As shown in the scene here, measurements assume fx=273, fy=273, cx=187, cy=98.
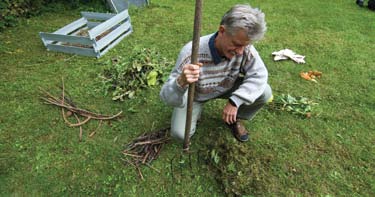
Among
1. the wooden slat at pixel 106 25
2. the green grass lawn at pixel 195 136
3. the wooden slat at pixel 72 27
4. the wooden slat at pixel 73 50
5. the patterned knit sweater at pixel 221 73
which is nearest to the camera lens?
the patterned knit sweater at pixel 221 73

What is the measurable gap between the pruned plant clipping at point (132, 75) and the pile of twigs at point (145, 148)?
0.74 meters

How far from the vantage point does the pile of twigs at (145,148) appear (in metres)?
2.57

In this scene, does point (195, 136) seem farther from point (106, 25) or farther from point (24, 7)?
point (24, 7)

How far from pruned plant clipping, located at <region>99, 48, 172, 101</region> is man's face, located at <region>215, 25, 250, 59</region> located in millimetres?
1587

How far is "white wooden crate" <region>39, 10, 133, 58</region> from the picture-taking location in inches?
158

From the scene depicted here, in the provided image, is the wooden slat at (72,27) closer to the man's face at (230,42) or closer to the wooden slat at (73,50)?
the wooden slat at (73,50)

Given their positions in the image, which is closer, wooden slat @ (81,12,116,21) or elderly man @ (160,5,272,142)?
elderly man @ (160,5,272,142)

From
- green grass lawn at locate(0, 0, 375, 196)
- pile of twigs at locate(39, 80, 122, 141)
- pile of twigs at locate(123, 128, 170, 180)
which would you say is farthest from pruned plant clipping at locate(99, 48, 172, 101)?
pile of twigs at locate(123, 128, 170, 180)

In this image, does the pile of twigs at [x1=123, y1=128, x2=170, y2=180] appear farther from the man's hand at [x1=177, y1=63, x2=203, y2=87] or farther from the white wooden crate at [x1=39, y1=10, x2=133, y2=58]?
the white wooden crate at [x1=39, y1=10, x2=133, y2=58]

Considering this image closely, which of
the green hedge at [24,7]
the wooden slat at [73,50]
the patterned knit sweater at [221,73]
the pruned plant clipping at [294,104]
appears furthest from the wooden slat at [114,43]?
the pruned plant clipping at [294,104]

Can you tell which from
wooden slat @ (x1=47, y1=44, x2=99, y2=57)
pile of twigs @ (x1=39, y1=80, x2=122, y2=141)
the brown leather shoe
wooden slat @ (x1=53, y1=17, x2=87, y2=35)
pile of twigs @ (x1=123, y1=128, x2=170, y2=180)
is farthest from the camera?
wooden slat @ (x1=53, y1=17, x2=87, y2=35)

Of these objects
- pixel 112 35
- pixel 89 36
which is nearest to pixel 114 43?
pixel 112 35

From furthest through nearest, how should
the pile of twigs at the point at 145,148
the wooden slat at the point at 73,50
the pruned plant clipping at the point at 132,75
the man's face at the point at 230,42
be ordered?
the wooden slat at the point at 73,50 < the pruned plant clipping at the point at 132,75 < the pile of twigs at the point at 145,148 < the man's face at the point at 230,42

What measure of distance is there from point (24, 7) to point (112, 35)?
100 inches
